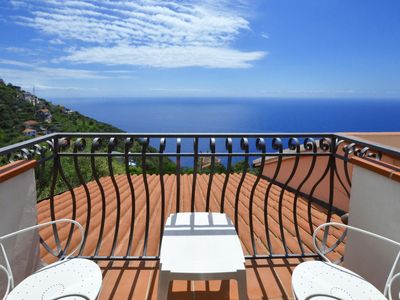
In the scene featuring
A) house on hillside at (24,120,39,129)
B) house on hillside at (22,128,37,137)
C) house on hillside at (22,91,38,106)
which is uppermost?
house on hillside at (22,91,38,106)

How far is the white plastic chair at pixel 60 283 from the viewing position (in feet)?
4.19

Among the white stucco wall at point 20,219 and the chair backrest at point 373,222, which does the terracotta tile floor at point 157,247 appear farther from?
the chair backrest at point 373,222

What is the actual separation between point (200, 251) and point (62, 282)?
75 centimetres

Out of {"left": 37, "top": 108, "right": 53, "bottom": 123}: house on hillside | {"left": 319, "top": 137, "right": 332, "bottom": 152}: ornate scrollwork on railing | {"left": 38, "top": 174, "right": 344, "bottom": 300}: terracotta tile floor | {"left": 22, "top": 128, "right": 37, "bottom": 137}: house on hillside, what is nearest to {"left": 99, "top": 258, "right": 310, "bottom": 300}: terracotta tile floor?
{"left": 38, "top": 174, "right": 344, "bottom": 300}: terracotta tile floor

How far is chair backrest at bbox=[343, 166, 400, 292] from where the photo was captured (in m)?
1.59

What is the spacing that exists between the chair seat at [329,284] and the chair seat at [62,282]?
102 centimetres

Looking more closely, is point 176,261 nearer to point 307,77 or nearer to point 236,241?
point 236,241

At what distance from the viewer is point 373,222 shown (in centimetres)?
177

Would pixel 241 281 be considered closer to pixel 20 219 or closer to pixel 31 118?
pixel 20 219

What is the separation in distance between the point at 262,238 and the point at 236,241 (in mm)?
1274

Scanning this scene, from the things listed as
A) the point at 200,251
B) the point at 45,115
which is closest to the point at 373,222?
→ the point at 200,251

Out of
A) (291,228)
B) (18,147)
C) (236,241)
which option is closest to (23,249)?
(18,147)

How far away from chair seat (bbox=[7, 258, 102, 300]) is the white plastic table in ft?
1.16

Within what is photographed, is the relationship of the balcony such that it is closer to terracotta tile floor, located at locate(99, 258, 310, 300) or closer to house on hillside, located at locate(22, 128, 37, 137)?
terracotta tile floor, located at locate(99, 258, 310, 300)
